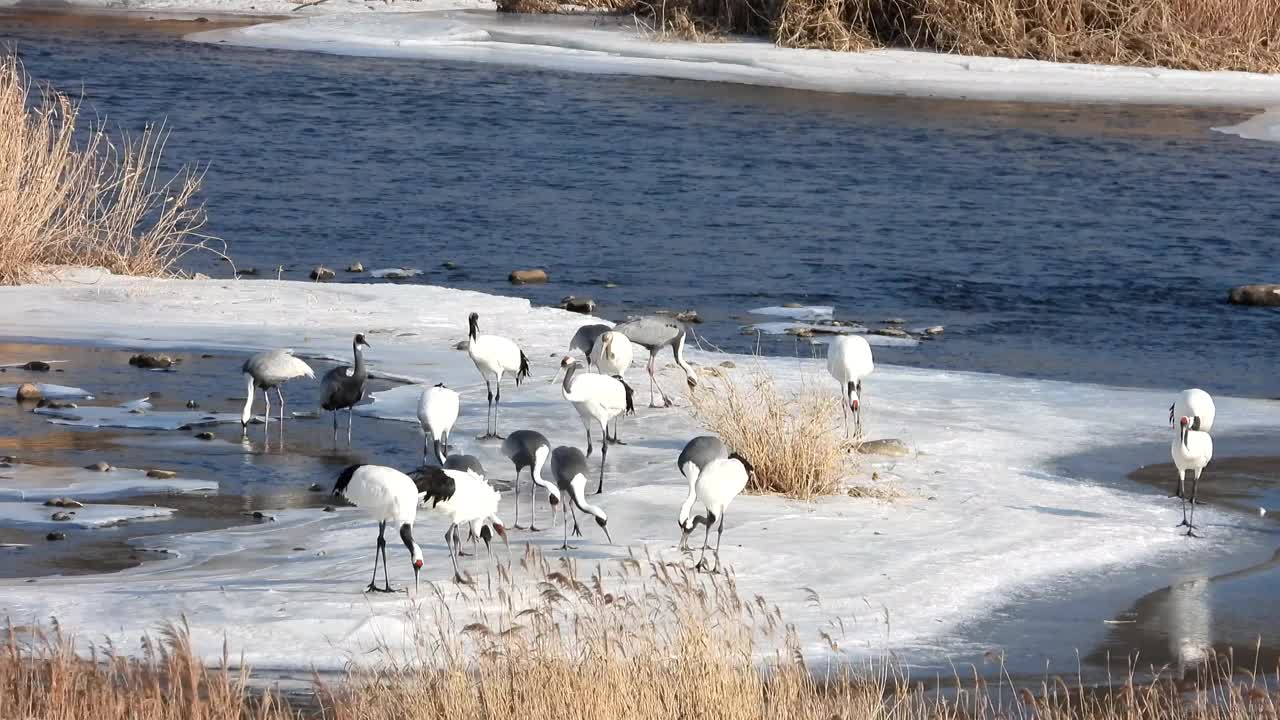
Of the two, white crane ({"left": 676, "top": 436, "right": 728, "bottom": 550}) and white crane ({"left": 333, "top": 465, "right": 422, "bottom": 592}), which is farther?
white crane ({"left": 676, "top": 436, "right": 728, "bottom": 550})

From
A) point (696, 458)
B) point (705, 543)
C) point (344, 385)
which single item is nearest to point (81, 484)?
point (344, 385)

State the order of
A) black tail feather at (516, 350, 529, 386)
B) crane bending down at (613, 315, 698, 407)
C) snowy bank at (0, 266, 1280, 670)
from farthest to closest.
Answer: crane bending down at (613, 315, 698, 407)
black tail feather at (516, 350, 529, 386)
snowy bank at (0, 266, 1280, 670)

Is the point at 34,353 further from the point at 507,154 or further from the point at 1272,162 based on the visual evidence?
the point at 1272,162

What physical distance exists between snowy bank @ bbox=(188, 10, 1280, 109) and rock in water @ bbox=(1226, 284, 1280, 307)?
A: 11127 millimetres

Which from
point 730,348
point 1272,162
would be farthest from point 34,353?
point 1272,162

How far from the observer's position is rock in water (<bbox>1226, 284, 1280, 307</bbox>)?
638 inches

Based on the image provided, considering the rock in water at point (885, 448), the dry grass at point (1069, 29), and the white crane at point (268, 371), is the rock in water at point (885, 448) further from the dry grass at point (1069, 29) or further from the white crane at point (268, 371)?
the dry grass at point (1069, 29)

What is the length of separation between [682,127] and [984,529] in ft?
57.3

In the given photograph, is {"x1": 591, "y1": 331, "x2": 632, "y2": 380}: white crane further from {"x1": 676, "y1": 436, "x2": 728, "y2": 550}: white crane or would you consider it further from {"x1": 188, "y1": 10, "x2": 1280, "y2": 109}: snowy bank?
{"x1": 188, "y1": 10, "x2": 1280, "y2": 109}: snowy bank

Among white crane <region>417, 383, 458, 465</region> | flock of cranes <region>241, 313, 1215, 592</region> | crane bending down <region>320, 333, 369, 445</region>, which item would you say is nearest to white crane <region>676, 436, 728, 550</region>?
flock of cranes <region>241, 313, 1215, 592</region>

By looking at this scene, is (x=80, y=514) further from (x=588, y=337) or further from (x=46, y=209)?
(x=46, y=209)

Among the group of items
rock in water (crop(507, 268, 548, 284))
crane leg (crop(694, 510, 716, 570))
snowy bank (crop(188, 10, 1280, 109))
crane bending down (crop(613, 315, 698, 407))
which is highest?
snowy bank (crop(188, 10, 1280, 109))

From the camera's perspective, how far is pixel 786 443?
30.8 feet

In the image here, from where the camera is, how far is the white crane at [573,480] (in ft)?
26.8
